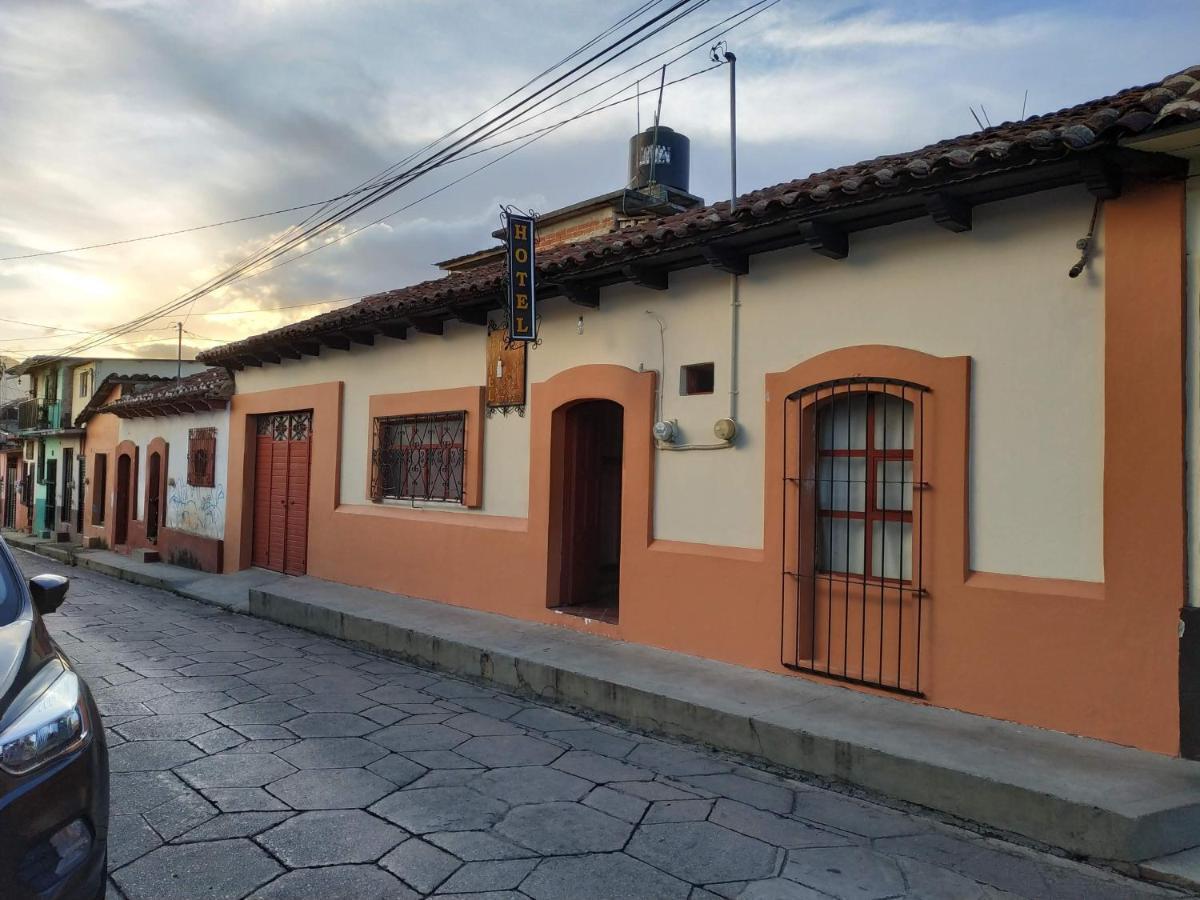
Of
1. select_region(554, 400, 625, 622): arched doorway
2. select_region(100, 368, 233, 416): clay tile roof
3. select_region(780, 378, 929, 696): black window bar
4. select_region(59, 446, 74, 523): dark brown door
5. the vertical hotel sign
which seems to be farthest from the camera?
select_region(59, 446, 74, 523): dark brown door

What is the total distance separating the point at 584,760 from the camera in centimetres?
509

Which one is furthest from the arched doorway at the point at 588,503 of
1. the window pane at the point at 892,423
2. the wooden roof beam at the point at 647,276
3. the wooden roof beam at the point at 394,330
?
the window pane at the point at 892,423

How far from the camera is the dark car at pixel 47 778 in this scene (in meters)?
2.35

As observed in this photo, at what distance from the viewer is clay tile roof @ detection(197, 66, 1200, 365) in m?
4.27

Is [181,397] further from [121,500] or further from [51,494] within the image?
[51,494]

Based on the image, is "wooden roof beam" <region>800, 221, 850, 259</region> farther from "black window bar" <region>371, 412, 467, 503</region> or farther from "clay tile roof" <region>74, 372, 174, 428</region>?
"clay tile roof" <region>74, 372, 174, 428</region>

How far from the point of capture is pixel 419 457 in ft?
33.4

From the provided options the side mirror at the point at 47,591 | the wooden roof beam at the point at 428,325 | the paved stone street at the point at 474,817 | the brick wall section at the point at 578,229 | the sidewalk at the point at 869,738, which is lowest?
the paved stone street at the point at 474,817

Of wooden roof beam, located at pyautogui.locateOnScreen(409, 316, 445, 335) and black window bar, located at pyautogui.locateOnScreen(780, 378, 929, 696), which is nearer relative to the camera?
black window bar, located at pyautogui.locateOnScreen(780, 378, 929, 696)

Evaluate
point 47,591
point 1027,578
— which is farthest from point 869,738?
point 47,591

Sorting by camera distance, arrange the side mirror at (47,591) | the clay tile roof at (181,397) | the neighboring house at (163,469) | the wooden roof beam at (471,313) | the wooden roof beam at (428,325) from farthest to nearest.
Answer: the neighboring house at (163,469)
the clay tile roof at (181,397)
the wooden roof beam at (428,325)
the wooden roof beam at (471,313)
the side mirror at (47,591)

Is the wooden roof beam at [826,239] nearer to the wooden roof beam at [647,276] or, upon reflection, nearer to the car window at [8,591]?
the wooden roof beam at [647,276]

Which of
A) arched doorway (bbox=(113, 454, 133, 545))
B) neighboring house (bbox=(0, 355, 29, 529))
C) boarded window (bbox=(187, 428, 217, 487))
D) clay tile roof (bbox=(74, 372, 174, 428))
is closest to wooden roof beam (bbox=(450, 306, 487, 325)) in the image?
boarded window (bbox=(187, 428, 217, 487))

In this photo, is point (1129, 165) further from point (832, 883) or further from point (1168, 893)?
point (832, 883)
